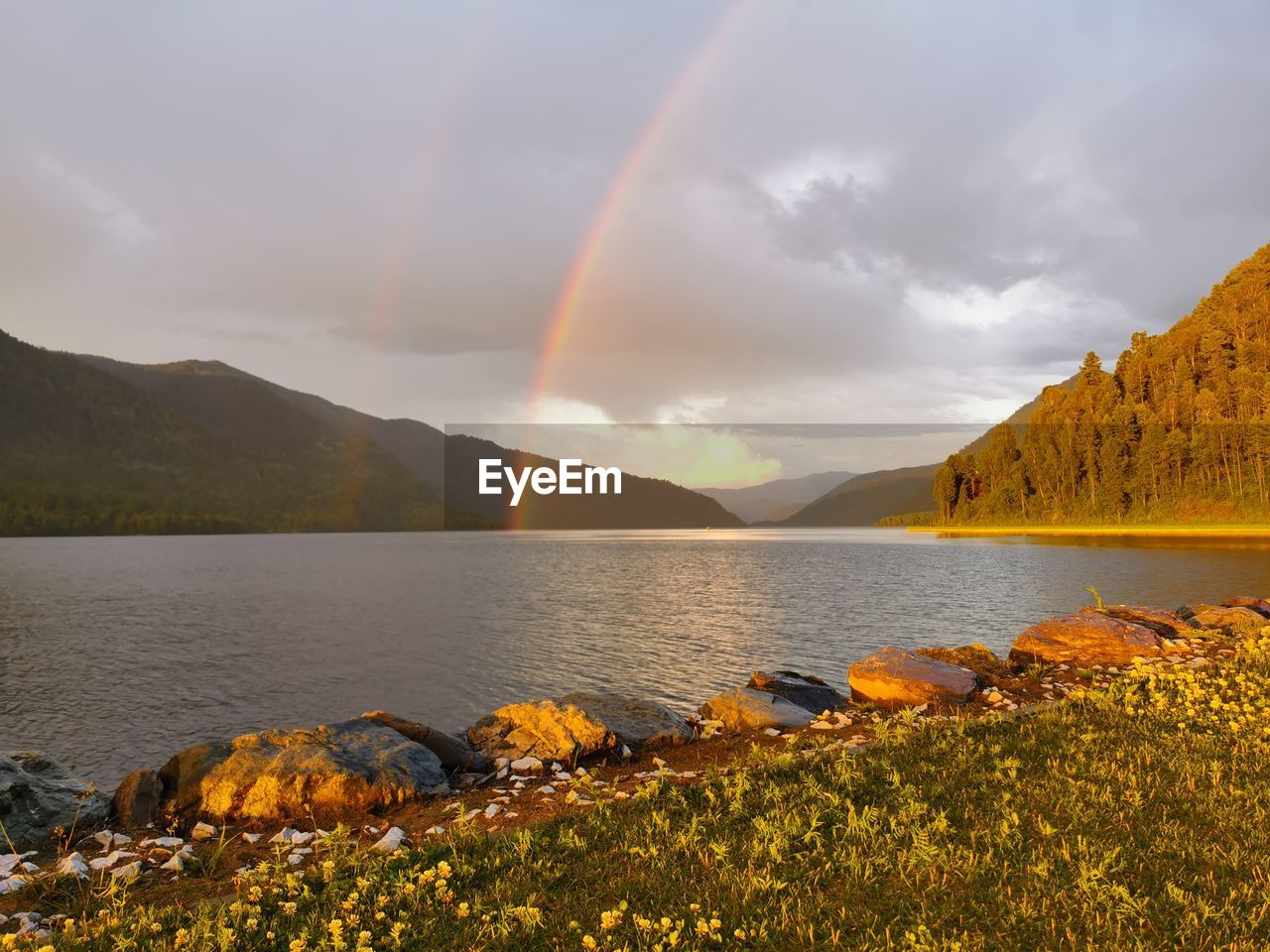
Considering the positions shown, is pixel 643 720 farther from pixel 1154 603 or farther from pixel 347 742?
pixel 1154 603

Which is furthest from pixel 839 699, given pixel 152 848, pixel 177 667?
pixel 177 667

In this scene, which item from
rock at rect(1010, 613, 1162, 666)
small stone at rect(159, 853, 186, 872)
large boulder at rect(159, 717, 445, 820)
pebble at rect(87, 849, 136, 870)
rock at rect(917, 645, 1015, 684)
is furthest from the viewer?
rock at rect(1010, 613, 1162, 666)

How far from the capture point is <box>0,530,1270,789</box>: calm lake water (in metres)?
26.4

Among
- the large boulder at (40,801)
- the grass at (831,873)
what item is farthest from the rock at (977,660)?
the large boulder at (40,801)

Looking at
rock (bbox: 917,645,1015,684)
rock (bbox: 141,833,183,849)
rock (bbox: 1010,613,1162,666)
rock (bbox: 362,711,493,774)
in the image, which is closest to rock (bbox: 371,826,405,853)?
rock (bbox: 141,833,183,849)

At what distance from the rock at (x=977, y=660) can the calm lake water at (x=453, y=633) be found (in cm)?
596

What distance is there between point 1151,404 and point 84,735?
197 meters

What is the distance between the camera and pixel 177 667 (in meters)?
33.9

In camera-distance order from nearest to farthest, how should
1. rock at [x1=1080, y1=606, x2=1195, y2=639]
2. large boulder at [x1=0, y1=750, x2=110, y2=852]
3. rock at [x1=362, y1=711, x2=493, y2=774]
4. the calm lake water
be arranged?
large boulder at [x1=0, y1=750, x2=110, y2=852], rock at [x1=362, y1=711, x2=493, y2=774], rock at [x1=1080, y1=606, x2=1195, y2=639], the calm lake water

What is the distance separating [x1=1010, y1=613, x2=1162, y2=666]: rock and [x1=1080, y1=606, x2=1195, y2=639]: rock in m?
2.01

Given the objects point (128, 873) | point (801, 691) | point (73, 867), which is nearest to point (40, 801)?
point (73, 867)

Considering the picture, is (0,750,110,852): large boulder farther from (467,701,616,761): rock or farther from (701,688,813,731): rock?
(701,688,813,731): rock

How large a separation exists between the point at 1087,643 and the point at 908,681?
904 centimetres

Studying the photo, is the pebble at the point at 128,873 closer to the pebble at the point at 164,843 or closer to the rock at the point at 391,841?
the pebble at the point at 164,843
